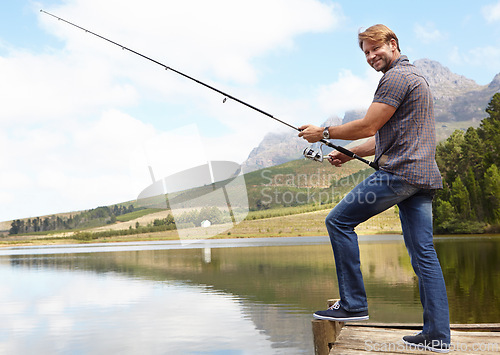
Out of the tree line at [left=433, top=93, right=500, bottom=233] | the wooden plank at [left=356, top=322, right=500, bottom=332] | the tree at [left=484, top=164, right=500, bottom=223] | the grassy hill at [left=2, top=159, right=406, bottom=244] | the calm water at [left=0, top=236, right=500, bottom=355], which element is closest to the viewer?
the wooden plank at [left=356, top=322, right=500, bottom=332]

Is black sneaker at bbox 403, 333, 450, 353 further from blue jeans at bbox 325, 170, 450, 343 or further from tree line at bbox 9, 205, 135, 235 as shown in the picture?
tree line at bbox 9, 205, 135, 235

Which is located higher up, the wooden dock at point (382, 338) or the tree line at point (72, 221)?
the tree line at point (72, 221)

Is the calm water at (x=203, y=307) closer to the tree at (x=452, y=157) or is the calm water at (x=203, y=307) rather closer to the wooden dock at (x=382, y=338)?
the wooden dock at (x=382, y=338)

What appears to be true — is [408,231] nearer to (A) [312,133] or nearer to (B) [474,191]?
(A) [312,133]

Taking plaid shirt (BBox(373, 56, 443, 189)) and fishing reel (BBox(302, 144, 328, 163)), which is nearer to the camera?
plaid shirt (BBox(373, 56, 443, 189))

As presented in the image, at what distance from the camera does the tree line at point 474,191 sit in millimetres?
52312

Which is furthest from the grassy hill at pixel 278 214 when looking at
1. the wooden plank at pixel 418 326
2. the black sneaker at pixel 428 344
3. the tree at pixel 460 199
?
the black sneaker at pixel 428 344

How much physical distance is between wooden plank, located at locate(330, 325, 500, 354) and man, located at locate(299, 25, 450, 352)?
15 centimetres

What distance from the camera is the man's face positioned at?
143 inches

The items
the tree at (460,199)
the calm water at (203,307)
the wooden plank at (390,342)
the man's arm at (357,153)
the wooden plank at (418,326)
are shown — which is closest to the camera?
the wooden plank at (390,342)

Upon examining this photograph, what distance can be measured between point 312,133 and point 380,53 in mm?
811

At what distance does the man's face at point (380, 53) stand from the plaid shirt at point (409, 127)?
0.43 ft

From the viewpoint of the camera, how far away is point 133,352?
392 inches

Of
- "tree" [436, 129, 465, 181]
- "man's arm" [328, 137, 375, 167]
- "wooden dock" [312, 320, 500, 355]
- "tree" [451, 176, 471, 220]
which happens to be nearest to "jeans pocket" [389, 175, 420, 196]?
"man's arm" [328, 137, 375, 167]
